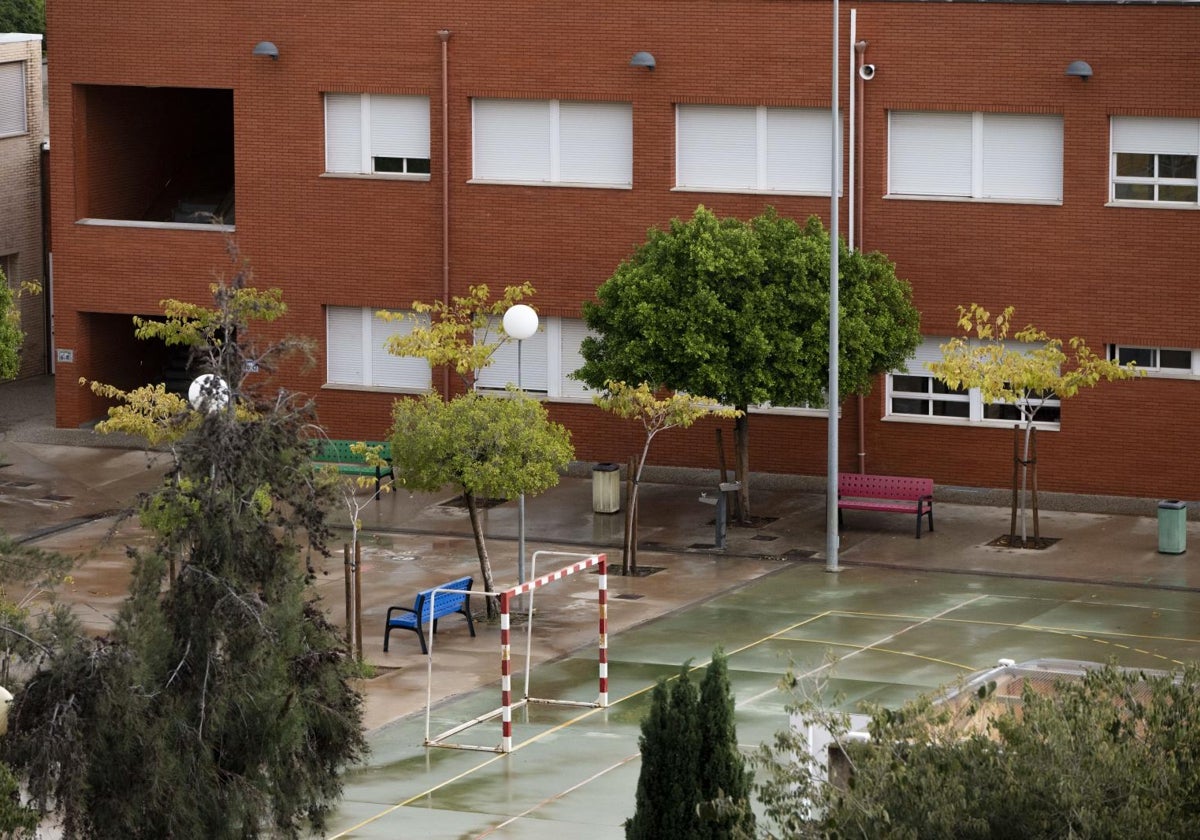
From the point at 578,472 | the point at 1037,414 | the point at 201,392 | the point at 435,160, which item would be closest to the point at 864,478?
the point at 1037,414

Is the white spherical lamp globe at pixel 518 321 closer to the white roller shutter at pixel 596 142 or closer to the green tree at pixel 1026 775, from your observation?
the white roller shutter at pixel 596 142

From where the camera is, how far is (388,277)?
39.4 meters

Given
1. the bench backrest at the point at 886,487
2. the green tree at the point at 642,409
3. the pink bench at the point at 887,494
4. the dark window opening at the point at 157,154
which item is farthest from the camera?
the dark window opening at the point at 157,154

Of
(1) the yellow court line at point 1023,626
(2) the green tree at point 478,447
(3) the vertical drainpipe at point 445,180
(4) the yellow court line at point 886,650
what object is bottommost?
(4) the yellow court line at point 886,650

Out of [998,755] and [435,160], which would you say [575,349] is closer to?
[435,160]

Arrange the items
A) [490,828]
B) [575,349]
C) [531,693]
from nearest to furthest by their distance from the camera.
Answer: [490,828], [531,693], [575,349]

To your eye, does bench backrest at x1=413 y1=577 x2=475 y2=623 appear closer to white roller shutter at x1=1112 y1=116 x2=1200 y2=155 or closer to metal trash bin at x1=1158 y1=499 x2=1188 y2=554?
metal trash bin at x1=1158 y1=499 x2=1188 y2=554

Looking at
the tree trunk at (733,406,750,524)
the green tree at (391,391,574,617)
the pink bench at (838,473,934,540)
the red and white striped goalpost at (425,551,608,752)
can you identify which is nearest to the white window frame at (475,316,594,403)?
the tree trunk at (733,406,750,524)

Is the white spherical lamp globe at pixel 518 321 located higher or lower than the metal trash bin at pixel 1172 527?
higher

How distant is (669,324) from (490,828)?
1331 cm

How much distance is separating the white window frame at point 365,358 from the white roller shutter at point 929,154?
30.3ft

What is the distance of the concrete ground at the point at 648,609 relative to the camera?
72.5 feet

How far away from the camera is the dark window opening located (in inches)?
1666

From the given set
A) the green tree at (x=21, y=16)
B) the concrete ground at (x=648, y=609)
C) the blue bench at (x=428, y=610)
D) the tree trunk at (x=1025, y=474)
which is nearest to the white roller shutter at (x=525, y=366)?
the concrete ground at (x=648, y=609)
